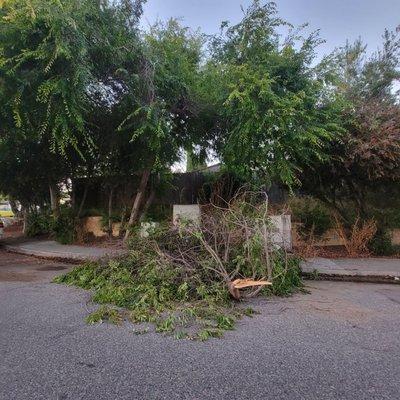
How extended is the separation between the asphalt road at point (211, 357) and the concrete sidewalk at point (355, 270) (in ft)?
9.06

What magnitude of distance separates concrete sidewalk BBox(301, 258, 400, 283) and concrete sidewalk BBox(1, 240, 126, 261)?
5.45 metres

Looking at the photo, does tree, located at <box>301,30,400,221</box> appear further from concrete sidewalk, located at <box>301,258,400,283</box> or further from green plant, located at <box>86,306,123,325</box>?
green plant, located at <box>86,306,123,325</box>

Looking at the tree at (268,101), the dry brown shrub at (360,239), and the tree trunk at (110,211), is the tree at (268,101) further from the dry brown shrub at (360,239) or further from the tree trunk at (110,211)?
the tree trunk at (110,211)

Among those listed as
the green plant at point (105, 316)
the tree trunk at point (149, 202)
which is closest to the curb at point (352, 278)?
the green plant at point (105, 316)

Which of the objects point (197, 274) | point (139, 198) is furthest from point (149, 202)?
point (197, 274)

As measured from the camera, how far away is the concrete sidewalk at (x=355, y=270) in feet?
30.0

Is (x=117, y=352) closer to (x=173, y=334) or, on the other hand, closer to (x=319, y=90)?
(x=173, y=334)

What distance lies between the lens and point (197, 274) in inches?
268

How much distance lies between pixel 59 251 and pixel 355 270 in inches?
349

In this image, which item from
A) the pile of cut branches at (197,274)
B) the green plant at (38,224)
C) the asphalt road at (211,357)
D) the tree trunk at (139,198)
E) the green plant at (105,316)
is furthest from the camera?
the green plant at (38,224)

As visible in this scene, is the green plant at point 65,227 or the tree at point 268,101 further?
the green plant at point 65,227

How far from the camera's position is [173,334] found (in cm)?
500

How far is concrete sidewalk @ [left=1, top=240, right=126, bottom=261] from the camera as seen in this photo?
39.0ft

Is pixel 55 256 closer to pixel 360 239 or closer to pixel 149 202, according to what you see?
pixel 149 202
